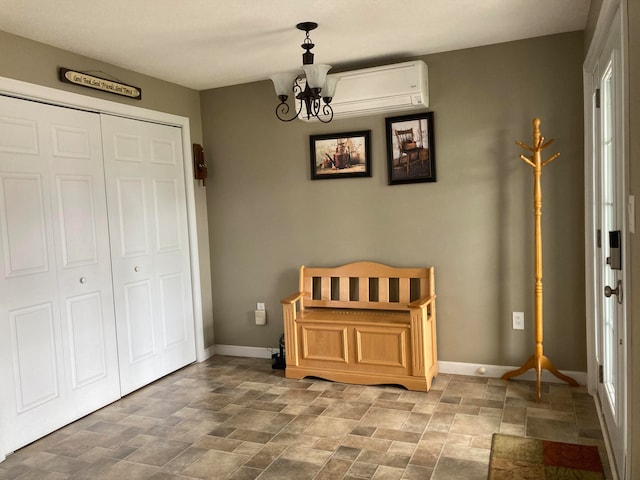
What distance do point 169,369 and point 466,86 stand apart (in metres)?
3.28

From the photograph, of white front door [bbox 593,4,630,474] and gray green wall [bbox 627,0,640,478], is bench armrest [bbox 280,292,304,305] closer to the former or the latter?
white front door [bbox 593,4,630,474]

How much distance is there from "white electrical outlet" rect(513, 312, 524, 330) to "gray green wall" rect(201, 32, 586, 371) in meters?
0.05

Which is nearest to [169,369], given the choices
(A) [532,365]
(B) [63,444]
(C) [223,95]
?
(B) [63,444]

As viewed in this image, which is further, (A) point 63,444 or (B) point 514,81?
(B) point 514,81

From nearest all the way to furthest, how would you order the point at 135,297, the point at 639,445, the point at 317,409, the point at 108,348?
the point at 639,445, the point at 317,409, the point at 108,348, the point at 135,297

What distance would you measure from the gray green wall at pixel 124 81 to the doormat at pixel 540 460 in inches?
115

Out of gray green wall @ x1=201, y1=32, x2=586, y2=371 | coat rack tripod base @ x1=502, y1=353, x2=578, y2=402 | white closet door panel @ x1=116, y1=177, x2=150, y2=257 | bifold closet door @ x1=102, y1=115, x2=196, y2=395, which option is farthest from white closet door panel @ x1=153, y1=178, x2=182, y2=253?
coat rack tripod base @ x1=502, y1=353, x2=578, y2=402

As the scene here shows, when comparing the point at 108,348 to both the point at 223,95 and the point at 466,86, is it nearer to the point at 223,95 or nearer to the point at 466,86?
the point at 223,95

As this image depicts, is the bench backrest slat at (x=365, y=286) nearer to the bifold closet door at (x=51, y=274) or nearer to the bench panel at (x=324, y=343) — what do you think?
the bench panel at (x=324, y=343)

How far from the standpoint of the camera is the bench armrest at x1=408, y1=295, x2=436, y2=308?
377 cm

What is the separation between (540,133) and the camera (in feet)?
12.4

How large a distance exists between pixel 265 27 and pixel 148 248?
6.48 feet

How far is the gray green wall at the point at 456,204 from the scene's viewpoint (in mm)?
3771

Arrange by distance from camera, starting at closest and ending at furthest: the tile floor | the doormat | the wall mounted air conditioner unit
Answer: the doormat → the tile floor → the wall mounted air conditioner unit
